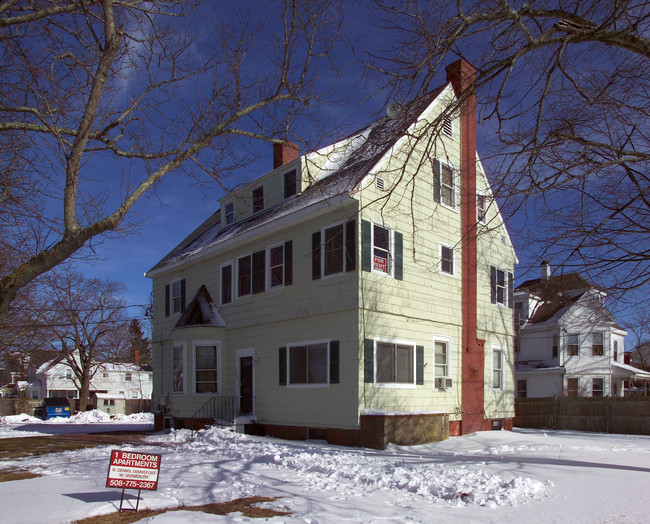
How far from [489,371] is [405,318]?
529cm

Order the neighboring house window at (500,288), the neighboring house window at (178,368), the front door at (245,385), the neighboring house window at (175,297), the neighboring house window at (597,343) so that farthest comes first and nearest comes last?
the neighboring house window at (597,343)
the neighboring house window at (175,297)
the neighboring house window at (500,288)
the neighboring house window at (178,368)
the front door at (245,385)

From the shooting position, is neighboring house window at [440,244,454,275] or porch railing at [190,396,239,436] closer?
neighboring house window at [440,244,454,275]

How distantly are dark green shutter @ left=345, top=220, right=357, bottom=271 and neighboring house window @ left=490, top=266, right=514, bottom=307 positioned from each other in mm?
7321

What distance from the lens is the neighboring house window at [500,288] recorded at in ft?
67.1

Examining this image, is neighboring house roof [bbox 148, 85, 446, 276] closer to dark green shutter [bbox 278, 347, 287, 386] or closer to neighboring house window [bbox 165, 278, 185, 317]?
neighboring house window [bbox 165, 278, 185, 317]

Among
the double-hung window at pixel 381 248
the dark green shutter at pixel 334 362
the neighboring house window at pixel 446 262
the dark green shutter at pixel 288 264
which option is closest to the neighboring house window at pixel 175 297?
the dark green shutter at pixel 288 264

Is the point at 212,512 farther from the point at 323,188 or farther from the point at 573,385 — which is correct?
the point at 573,385

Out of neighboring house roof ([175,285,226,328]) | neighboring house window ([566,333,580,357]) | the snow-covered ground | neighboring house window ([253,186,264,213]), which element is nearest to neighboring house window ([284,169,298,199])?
neighboring house window ([253,186,264,213])

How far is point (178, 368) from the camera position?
67.4 ft

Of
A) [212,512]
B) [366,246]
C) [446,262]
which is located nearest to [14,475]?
[212,512]

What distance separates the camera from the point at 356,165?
1695 centimetres

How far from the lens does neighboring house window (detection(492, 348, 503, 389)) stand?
2028 centimetres

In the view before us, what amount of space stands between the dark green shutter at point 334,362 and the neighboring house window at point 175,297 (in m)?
8.90

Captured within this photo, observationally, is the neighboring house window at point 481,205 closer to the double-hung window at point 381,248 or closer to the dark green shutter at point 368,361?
the double-hung window at point 381,248
